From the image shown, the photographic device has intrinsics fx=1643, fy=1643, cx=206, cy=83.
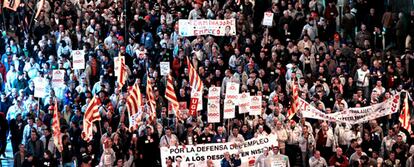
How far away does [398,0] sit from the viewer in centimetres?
4834

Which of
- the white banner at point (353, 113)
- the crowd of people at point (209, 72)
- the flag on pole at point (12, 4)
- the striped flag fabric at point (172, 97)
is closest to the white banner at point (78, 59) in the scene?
the crowd of people at point (209, 72)

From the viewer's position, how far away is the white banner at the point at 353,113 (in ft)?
130

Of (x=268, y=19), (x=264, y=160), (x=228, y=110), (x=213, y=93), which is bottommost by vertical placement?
(x=264, y=160)

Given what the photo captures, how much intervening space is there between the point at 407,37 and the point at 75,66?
974 cm

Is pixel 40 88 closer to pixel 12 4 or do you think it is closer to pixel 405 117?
pixel 12 4

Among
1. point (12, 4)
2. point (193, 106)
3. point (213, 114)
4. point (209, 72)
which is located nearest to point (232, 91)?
point (213, 114)

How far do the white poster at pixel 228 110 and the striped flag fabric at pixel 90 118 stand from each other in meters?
3.05

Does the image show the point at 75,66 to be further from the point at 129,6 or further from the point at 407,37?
the point at 407,37

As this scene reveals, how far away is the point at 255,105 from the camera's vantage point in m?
39.9

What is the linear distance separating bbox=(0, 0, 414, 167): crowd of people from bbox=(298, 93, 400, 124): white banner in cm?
16

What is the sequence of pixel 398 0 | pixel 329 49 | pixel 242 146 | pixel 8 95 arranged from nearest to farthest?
1. pixel 242 146
2. pixel 8 95
3. pixel 329 49
4. pixel 398 0

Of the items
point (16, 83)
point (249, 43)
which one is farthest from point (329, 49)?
point (16, 83)

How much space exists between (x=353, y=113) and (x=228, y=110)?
10.0ft

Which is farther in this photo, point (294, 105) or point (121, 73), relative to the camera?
point (121, 73)
